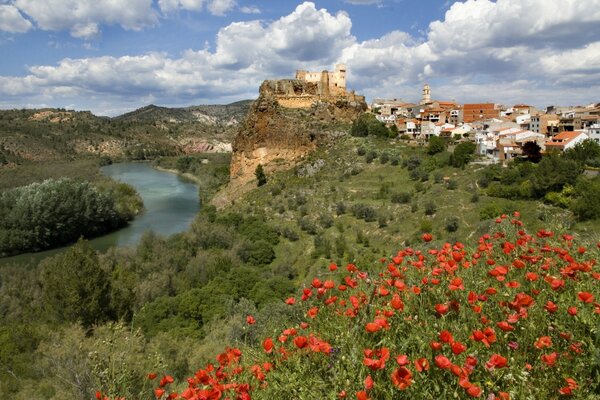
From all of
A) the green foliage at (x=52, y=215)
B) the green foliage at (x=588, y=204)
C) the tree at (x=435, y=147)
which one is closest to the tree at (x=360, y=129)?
the tree at (x=435, y=147)

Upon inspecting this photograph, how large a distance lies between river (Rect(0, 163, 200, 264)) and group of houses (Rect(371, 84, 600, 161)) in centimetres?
2908

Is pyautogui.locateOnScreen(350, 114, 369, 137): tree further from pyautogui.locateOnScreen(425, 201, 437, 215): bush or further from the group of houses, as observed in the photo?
pyautogui.locateOnScreen(425, 201, 437, 215): bush

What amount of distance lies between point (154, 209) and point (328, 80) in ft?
95.0

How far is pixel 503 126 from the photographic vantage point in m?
52.8

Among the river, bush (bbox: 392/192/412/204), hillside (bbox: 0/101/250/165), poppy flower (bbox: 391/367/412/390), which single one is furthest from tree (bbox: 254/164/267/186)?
hillside (bbox: 0/101/250/165)

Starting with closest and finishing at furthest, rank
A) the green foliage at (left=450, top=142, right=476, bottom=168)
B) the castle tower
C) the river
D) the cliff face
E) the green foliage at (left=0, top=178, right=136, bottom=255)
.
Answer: the green foliage at (left=450, top=142, right=476, bottom=168) → the green foliage at (left=0, top=178, right=136, bottom=255) → the river → the cliff face → the castle tower

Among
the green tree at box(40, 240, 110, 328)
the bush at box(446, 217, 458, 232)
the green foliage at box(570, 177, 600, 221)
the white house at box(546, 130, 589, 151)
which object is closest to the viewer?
the green tree at box(40, 240, 110, 328)

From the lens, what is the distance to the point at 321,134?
4450cm

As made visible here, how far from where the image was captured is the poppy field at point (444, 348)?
2.63 metres

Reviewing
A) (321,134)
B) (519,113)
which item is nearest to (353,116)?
(321,134)

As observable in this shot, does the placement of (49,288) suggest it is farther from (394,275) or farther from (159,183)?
(159,183)

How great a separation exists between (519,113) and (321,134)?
38.6 meters

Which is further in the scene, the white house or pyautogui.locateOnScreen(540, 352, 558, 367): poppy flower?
the white house

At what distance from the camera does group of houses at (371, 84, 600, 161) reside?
40.2 meters
